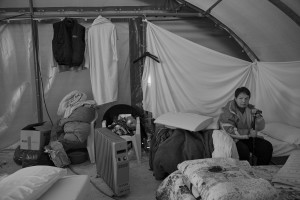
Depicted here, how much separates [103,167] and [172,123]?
2.89 ft

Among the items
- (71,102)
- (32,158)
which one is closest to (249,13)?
(71,102)

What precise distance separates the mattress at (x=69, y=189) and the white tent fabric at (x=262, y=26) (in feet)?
9.00

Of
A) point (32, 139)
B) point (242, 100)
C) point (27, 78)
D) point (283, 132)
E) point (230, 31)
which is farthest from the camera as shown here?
point (27, 78)

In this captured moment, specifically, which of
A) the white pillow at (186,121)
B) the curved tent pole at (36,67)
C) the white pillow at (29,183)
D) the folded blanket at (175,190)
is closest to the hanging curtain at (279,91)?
the white pillow at (186,121)

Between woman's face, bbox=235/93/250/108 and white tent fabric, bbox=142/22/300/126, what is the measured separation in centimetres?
71

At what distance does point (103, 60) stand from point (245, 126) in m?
2.09

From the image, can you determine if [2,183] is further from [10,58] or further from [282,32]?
[282,32]

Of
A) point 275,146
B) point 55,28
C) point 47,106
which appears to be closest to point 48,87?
point 47,106

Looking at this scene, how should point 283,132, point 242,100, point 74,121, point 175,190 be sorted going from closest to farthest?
1. point 175,190
2. point 242,100
3. point 283,132
4. point 74,121

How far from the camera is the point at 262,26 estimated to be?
3287 millimetres

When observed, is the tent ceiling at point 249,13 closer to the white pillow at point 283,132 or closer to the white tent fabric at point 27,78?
the white tent fabric at point 27,78

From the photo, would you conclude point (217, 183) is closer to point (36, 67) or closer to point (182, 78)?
point (182, 78)

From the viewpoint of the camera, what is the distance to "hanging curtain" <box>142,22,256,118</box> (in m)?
3.46

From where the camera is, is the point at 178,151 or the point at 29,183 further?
the point at 178,151
